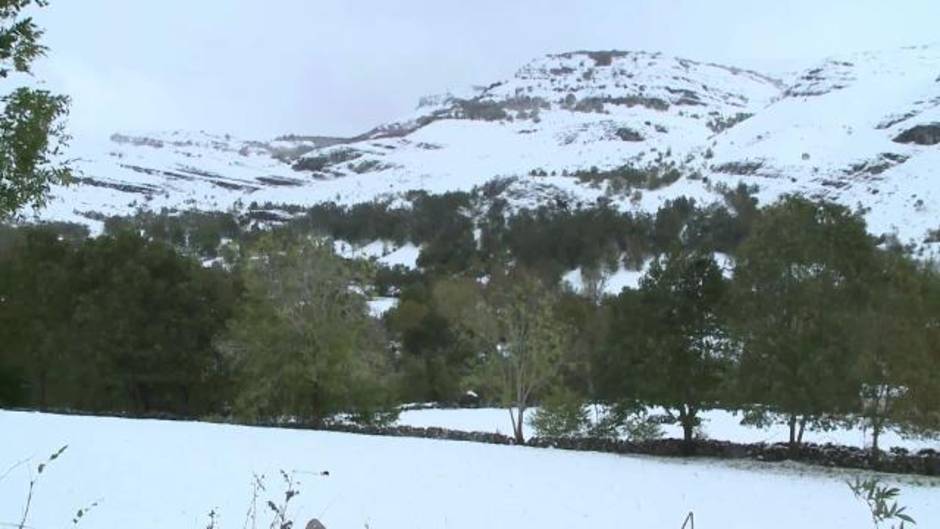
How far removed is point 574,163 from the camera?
190500 millimetres

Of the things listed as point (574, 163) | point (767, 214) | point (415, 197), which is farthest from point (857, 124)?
point (767, 214)

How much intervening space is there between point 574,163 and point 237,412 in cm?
16656

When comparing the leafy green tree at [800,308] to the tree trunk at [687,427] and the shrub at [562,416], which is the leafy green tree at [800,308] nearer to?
the tree trunk at [687,427]

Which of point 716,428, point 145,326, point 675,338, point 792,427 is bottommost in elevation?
point 716,428

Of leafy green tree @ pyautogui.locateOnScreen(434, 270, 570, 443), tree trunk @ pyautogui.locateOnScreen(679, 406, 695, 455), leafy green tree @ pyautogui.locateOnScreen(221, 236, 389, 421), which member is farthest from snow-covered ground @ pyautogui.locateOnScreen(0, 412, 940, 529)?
leafy green tree @ pyautogui.locateOnScreen(434, 270, 570, 443)

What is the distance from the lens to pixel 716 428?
29.7 metres

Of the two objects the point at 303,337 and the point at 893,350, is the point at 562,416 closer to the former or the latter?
the point at 303,337

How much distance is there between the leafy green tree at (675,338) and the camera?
22.6m

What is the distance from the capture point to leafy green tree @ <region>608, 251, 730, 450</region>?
2261 cm

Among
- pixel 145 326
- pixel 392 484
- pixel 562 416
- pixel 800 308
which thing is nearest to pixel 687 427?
pixel 562 416

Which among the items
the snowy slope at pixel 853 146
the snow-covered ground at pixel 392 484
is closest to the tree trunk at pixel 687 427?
the snow-covered ground at pixel 392 484

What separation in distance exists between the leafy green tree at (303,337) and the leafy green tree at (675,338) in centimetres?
820

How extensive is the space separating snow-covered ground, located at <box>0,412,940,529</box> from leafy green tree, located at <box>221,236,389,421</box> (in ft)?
12.2

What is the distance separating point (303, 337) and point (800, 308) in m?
14.3
